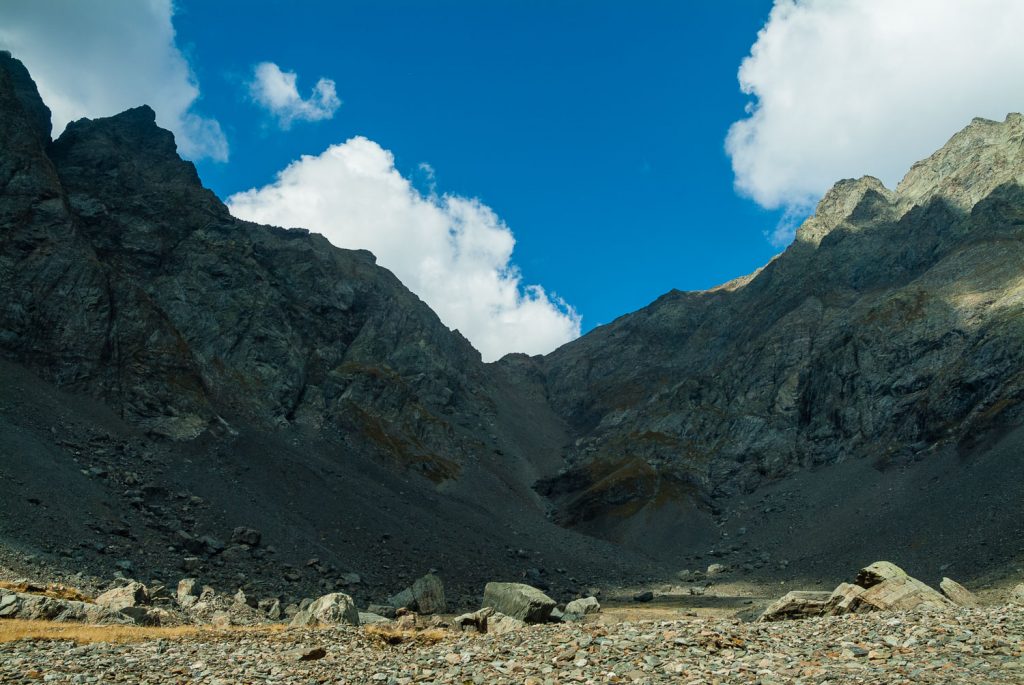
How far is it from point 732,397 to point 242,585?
117 m

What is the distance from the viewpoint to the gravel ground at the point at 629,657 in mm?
15992

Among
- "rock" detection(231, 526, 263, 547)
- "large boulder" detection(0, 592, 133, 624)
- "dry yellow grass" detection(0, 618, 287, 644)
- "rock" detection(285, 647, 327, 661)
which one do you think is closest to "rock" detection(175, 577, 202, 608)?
"rock" detection(231, 526, 263, 547)

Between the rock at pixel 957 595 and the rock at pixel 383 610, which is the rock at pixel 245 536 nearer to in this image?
the rock at pixel 383 610

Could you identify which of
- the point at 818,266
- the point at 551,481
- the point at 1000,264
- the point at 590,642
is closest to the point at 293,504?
the point at 590,642

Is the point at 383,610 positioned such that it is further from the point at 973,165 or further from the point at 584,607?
the point at 973,165

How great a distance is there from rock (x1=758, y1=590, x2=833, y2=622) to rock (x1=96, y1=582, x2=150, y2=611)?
1255 inches

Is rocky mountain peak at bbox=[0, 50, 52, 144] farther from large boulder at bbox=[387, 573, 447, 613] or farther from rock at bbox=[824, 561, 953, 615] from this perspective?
rock at bbox=[824, 561, 953, 615]

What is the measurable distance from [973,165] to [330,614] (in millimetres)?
179381

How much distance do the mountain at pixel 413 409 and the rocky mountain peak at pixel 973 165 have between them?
858 millimetres

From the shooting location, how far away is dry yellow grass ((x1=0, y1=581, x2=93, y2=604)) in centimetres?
3456

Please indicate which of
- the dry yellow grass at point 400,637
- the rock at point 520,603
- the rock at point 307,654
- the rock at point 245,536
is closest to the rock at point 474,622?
the rock at point 520,603

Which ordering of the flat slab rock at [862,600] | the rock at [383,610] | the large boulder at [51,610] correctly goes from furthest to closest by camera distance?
the rock at [383,610] → the large boulder at [51,610] → the flat slab rock at [862,600]

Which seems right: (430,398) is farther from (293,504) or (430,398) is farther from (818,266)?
(818,266)

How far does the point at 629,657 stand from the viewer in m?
17.9
